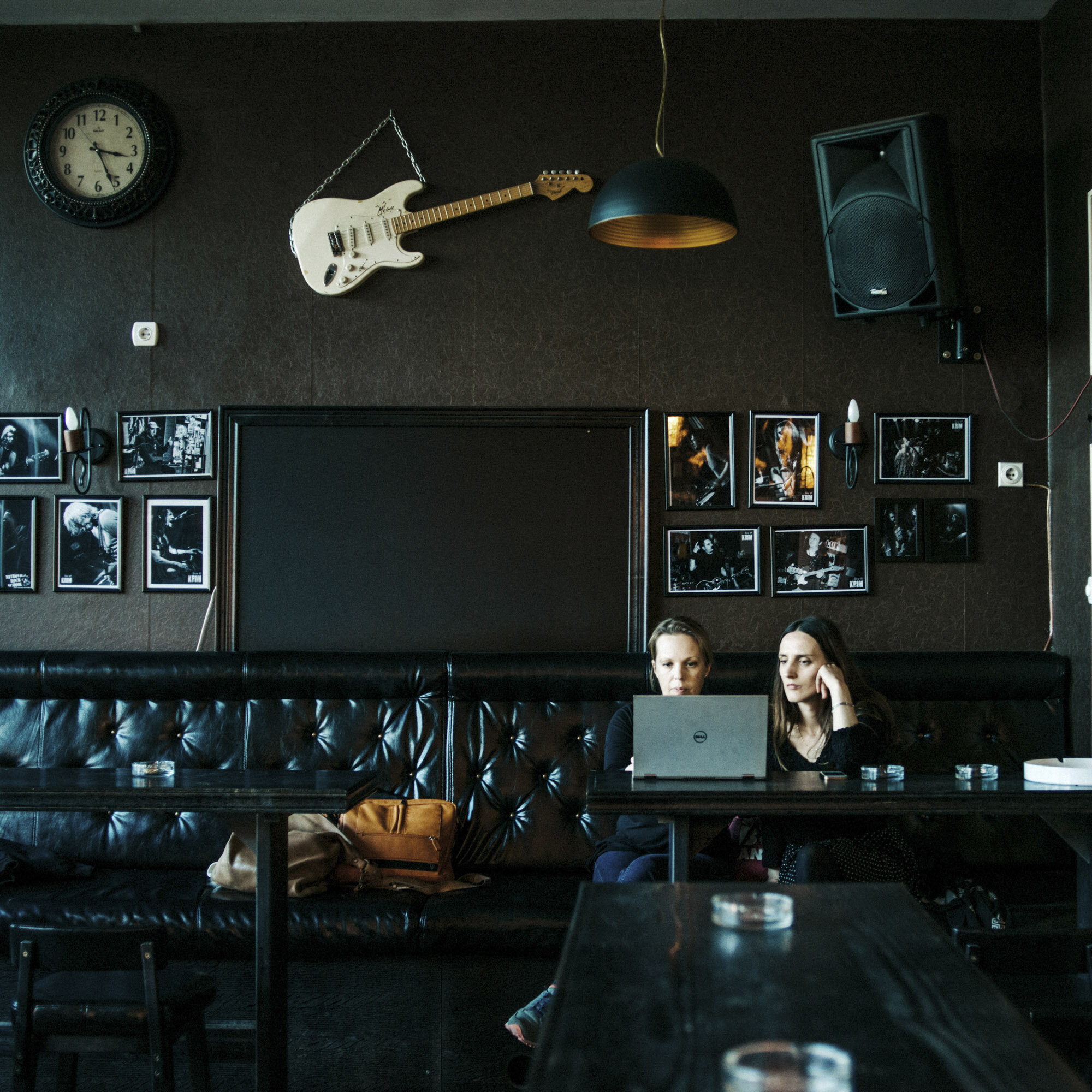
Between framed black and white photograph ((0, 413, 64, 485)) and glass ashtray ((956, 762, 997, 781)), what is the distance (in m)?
3.01

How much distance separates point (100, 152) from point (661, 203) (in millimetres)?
2206

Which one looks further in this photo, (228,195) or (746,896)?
(228,195)

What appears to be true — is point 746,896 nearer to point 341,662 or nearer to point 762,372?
point 341,662

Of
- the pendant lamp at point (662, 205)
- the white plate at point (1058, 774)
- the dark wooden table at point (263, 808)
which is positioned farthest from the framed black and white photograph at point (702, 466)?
the dark wooden table at point (263, 808)

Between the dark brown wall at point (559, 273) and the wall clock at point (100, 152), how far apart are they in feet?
0.21

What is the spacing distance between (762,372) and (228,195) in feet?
6.34

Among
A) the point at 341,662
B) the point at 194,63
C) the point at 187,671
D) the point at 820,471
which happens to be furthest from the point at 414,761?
the point at 194,63

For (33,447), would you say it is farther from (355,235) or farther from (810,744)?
(810,744)

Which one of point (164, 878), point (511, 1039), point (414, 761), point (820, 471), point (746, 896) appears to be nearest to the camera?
point (746, 896)

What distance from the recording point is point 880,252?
10.8 ft

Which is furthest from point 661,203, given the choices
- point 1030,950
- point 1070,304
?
point 1030,950

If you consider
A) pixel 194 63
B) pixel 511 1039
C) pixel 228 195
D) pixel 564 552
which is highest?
pixel 194 63

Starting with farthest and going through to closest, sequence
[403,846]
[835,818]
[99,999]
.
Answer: [403,846]
[835,818]
[99,999]

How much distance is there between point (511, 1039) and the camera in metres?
2.57
